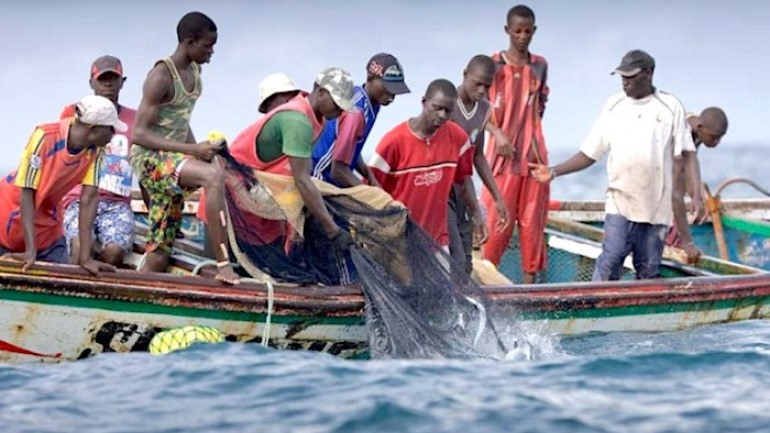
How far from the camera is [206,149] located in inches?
381

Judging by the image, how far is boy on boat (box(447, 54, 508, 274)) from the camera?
36.9ft

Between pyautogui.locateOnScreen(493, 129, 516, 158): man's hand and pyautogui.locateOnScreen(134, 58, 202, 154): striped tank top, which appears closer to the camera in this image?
pyautogui.locateOnScreen(134, 58, 202, 154): striped tank top

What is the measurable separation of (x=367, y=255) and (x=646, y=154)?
252 centimetres

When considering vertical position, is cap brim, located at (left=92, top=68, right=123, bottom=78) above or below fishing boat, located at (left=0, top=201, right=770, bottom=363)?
above

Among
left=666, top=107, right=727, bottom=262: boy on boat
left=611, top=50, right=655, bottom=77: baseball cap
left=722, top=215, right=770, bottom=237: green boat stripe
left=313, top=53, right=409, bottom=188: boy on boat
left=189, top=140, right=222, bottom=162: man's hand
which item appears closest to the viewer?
left=189, top=140, right=222, bottom=162: man's hand

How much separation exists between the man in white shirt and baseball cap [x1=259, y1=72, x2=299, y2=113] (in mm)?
2223

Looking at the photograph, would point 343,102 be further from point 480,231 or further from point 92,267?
point 480,231

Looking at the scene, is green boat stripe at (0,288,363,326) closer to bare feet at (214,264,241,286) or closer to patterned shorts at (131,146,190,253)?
bare feet at (214,264,241,286)

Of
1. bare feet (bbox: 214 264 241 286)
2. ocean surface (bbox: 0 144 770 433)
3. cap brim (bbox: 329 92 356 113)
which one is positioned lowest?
ocean surface (bbox: 0 144 770 433)

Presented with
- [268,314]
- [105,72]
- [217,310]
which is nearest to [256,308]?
[268,314]

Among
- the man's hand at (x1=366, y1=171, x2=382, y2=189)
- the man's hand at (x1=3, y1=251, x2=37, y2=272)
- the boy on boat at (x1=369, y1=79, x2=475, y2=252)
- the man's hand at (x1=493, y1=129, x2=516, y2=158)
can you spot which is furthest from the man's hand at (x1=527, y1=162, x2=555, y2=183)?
the man's hand at (x1=3, y1=251, x2=37, y2=272)

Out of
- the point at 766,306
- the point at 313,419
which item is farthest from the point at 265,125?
the point at 766,306

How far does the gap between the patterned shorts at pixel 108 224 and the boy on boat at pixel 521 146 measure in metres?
2.89

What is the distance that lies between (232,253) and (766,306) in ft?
12.7
